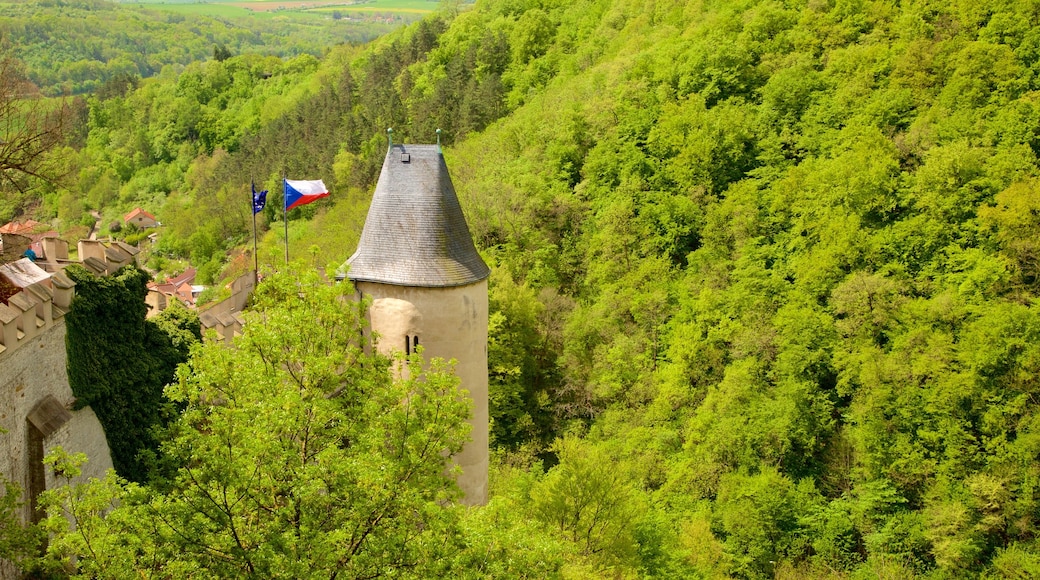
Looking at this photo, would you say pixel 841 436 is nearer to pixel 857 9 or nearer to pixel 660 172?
pixel 660 172

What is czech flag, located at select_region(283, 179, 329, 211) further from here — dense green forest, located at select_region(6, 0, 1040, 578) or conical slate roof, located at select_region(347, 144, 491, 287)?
conical slate roof, located at select_region(347, 144, 491, 287)

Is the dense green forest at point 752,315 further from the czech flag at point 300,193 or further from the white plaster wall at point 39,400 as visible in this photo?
the czech flag at point 300,193

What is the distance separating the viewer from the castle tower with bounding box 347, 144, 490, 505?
64.2 ft

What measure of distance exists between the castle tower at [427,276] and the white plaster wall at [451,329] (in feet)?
0.08

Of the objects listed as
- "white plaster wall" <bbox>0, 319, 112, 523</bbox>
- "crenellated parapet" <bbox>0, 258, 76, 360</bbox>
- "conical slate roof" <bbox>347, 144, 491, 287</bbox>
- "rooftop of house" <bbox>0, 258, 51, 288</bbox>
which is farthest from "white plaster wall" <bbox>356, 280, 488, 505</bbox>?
"rooftop of house" <bbox>0, 258, 51, 288</bbox>

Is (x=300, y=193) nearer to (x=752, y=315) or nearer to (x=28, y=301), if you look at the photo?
(x=28, y=301)

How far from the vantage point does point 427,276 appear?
19469mm

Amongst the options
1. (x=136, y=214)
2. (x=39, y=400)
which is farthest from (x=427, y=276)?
(x=136, y=214)

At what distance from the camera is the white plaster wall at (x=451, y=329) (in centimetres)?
1956

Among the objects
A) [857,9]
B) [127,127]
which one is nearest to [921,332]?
[857,9]

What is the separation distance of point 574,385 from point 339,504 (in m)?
26.9

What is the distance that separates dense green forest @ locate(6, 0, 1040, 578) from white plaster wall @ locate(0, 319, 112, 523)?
8.91 ft

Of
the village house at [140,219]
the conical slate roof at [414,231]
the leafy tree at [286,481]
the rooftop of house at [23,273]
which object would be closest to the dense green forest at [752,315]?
the leafy tree at [286,481]

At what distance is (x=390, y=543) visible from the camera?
35.7ft
